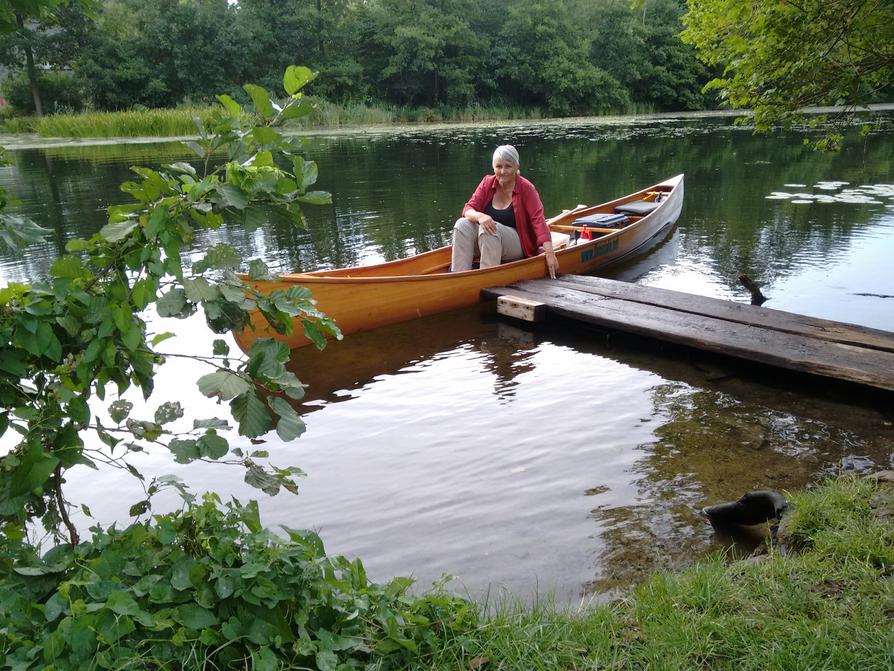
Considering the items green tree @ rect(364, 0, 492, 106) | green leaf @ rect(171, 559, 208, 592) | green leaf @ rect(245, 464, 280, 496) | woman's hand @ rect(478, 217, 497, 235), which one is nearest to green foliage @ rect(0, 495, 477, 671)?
green leaf @ rect(171, 559, 208, 592)

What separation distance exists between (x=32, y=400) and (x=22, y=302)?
0.25m

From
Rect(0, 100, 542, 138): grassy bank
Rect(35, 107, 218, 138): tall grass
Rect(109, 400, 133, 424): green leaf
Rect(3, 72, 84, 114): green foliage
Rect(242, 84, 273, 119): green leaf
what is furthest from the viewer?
Rect(3, 72, 84, 114): green foliage

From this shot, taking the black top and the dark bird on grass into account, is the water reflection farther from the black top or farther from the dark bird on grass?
the black top

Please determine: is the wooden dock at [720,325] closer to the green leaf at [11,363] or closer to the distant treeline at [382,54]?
the green leaf at [11,363]

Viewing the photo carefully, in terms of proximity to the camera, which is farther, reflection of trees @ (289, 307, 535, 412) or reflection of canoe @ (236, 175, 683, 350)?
reflection of canoe @ (236, 175, 683, 350)

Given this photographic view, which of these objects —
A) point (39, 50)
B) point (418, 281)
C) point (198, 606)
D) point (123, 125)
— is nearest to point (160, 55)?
point (39, 50)

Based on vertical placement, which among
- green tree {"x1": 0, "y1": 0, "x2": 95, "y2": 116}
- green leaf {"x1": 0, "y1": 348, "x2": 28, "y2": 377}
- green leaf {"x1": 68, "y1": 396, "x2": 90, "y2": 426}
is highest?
green tree {"x1": 0, "y1": 0, "x2": 95, "y2": 116}

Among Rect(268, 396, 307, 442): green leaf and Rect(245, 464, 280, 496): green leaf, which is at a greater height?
Rect(268, 396, 307, 442): green leaf

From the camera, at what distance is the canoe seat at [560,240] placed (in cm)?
866

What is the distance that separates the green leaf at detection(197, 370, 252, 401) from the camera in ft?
5.71

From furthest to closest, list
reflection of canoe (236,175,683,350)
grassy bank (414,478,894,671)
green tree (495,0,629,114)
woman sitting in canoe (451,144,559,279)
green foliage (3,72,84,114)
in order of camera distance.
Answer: green tree (495,0,629,114) < green foliage (3,72,84,114) < woman sitting in canoe (451,144,559,279) < reflection of canoe (236,175,683,350) < grassy bank (414,478,894,671)

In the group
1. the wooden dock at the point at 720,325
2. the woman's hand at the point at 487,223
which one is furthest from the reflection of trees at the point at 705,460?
the woman's hand at the point at 487,223

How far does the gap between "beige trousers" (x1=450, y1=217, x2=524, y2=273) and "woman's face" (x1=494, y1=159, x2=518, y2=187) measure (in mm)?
487

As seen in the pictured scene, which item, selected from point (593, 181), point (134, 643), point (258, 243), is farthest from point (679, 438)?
point (593, 181)
